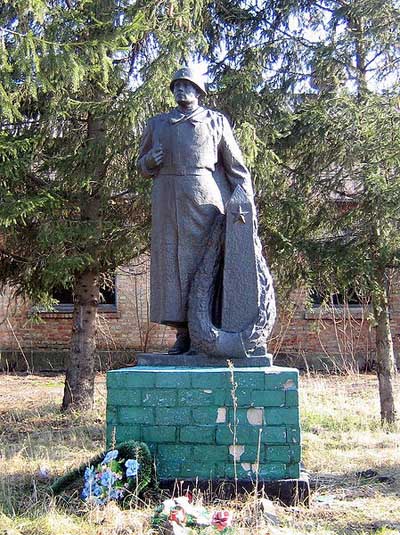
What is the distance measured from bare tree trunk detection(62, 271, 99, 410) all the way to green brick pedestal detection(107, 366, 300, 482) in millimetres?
4055

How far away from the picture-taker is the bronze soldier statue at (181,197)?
5215mm

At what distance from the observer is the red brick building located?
14.2 metres

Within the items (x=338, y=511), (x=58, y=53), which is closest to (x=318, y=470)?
(x=338, y=511)

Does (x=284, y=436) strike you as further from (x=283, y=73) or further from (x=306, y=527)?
(x=283, y=73)

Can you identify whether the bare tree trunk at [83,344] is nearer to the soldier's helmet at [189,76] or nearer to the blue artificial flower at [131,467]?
the soldier's helmet at [189,76]

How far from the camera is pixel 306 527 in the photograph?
4.24 m

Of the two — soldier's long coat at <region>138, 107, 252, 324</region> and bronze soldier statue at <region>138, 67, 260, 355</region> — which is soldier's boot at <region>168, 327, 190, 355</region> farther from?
soldier's long coat at <region>138, 107, 252, 324</region>

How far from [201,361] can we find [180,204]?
1153mm

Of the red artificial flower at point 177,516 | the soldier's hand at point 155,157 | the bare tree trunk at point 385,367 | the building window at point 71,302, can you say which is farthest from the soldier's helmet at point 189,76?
the building window at point 71,302

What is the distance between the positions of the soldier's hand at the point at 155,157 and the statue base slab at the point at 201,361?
141cm

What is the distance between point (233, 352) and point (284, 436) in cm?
67

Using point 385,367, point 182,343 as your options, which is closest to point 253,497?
point 182,343

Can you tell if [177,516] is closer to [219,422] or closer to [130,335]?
[219,422]

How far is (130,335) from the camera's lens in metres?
14.5
